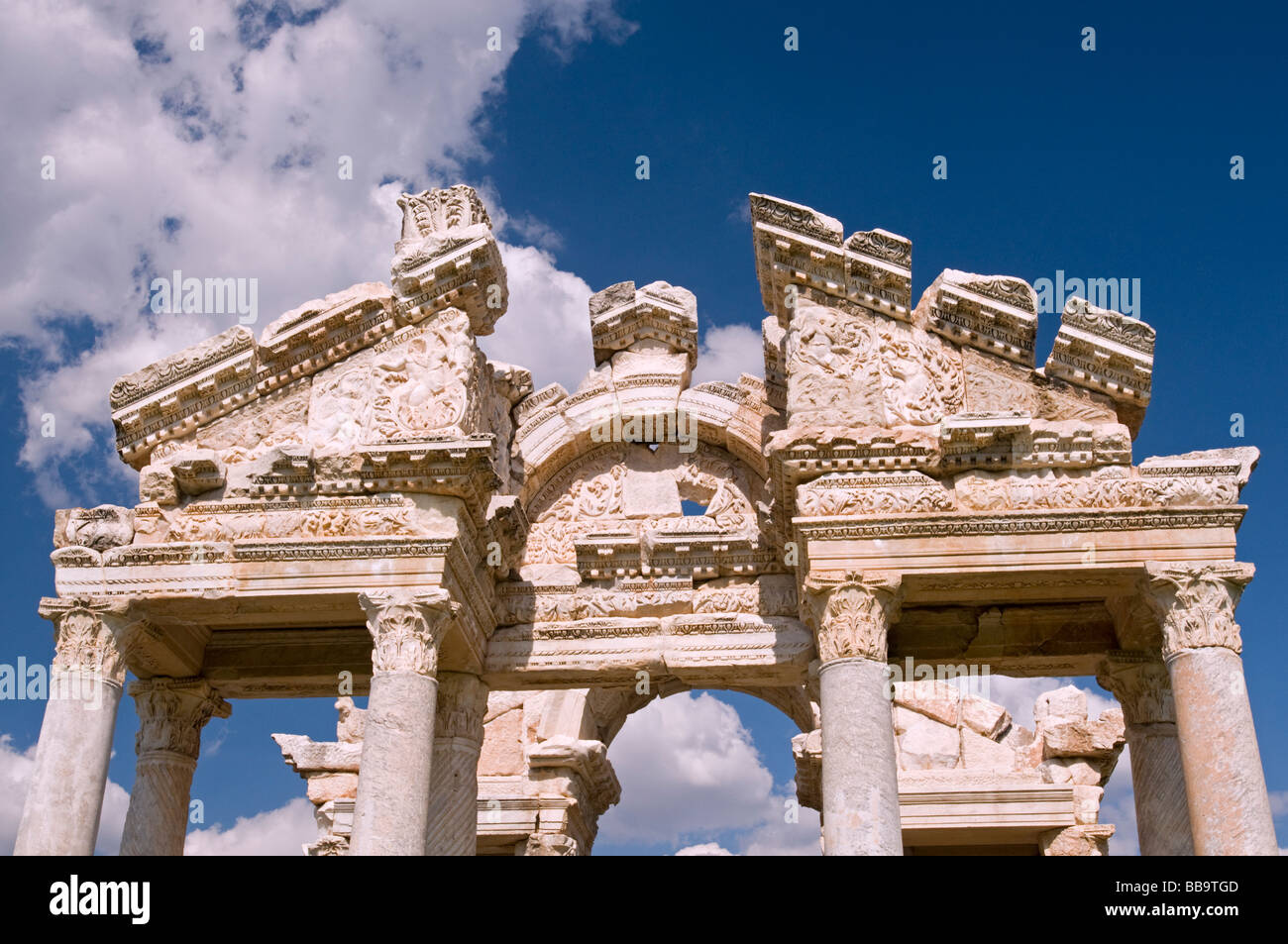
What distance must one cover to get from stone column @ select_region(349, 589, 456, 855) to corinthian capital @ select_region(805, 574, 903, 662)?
344cm

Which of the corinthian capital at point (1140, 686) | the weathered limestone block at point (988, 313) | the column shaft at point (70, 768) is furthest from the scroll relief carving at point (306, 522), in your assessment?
the corinthian capital at point (1140, 686)

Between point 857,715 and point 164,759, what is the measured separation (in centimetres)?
779

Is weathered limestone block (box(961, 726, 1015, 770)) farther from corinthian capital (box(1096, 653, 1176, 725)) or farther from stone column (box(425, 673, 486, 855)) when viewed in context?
stone column (box(425, 673, 486, 855))

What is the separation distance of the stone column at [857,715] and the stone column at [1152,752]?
10.7 ft

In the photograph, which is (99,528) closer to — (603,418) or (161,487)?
(161,487)

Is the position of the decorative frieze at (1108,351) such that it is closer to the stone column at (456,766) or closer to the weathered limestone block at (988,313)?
the weathered limestone block at (988,313)

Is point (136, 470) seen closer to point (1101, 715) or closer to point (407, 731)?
point (407, 731)

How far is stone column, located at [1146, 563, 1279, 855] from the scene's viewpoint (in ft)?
34.7

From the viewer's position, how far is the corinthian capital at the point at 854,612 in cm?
1166

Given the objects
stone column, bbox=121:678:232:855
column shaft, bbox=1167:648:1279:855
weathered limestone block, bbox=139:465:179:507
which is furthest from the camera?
stone column, bbox=121:678:232:855

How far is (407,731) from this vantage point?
11.8 meters

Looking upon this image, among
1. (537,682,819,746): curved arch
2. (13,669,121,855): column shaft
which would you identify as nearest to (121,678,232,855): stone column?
(13,669,121,855): column shaft

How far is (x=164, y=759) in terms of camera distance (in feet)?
47.2

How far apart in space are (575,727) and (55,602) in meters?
7.83
